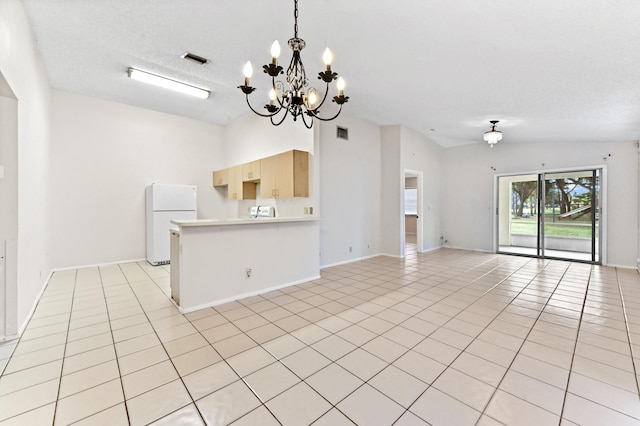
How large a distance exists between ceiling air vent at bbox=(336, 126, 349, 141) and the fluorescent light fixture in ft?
7.92

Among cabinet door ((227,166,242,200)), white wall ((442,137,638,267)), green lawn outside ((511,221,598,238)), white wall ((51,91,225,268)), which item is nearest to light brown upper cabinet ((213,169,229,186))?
cabinet door ((227,166,242,200))

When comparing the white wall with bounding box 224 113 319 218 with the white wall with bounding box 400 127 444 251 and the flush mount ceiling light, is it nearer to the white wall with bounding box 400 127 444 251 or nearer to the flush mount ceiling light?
the white wall with bounding box 400 127 444 251

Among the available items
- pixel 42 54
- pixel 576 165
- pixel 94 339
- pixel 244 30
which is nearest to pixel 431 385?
pixel 94 339

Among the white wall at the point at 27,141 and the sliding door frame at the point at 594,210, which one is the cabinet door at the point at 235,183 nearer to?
the white wall at the point at 27,141

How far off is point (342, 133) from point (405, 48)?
Answer: 2.48 metres

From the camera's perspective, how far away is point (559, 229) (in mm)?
5938

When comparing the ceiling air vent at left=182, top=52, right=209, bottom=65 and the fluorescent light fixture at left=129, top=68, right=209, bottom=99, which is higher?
the fluorescent light fixture at left=129, top=68, right=209, bottom=99

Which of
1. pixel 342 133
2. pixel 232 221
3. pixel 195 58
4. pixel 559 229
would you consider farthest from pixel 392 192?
pixel 195 58

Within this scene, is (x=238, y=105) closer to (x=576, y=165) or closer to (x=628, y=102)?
(x=628, y=102)

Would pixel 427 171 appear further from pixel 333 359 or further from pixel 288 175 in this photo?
pixel 333 359

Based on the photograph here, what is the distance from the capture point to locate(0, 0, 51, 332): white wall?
226 cm

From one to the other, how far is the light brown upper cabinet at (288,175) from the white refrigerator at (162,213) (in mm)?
1972

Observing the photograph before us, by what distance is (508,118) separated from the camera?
448cm

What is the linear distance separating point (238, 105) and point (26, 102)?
9.95 ft
